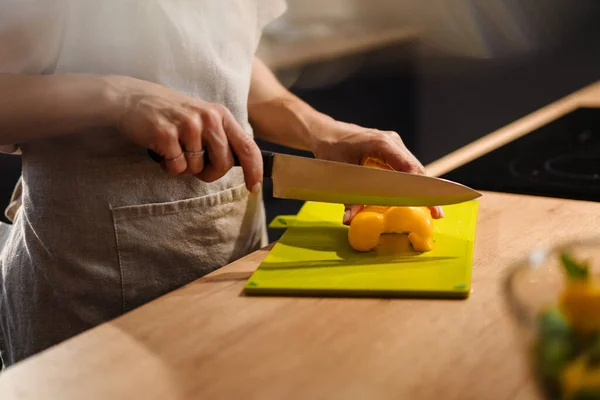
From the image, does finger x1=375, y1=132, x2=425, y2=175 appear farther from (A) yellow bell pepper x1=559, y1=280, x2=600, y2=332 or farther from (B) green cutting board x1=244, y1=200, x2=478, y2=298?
(A) yellow bell pepper x1=559, y1=280, x2=600, y2=332

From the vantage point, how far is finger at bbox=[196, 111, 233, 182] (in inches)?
32.2

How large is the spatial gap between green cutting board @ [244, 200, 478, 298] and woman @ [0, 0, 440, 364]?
0.10m

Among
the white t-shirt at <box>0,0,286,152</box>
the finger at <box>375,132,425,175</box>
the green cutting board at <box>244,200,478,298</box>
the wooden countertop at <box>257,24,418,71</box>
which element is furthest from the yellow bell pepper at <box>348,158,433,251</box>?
the wooden countertop at <box>257,24,418,71</box>

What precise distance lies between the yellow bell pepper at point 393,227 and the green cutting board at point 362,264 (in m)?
0.01

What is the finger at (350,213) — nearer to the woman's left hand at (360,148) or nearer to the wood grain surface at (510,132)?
the woman's left hand at (360,148)

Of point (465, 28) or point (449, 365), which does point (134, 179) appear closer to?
point (449, 365)

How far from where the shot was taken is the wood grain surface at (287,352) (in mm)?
600

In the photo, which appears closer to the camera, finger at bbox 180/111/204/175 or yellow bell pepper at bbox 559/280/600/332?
yellow bell pepper at bbox 559/280/600/332

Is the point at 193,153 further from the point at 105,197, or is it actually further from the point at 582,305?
the point at 582,305

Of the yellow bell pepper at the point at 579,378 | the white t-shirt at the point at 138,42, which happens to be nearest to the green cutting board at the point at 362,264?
the white t-shirt at the point at 138,42

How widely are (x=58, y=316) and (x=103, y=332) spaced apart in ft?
0.95

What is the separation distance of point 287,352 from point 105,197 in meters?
0.39

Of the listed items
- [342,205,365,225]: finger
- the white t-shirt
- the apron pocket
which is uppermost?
the white t-shirt

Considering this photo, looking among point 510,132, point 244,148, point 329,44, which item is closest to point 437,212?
point 244,148
